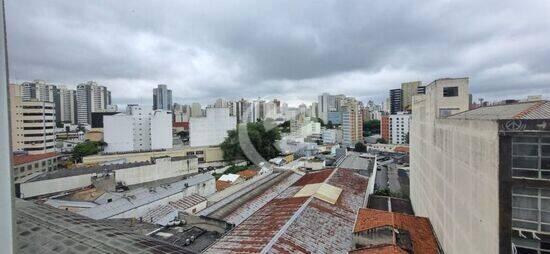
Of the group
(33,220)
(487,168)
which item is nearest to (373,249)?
(487,168)

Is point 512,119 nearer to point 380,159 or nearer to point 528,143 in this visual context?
point 528,143

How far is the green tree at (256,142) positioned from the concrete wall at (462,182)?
1206 centimetres

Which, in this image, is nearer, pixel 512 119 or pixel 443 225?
pixel 512 119

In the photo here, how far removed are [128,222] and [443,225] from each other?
19.6ft

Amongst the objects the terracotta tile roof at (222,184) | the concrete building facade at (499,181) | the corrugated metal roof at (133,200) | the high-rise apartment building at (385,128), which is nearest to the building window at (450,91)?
the concrete building facade at (499,181)

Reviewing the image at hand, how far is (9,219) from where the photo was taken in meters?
Result: 0.50

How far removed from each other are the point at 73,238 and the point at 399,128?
26813mm

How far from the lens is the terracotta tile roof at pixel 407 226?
15.7ft

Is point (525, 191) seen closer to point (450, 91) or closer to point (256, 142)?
point (450, 91)

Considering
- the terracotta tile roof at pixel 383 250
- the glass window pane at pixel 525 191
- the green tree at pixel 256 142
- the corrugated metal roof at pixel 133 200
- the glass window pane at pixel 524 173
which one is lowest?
the corrugated metal roof at pixel 133 200

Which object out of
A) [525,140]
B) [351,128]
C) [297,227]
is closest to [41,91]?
[351,128]

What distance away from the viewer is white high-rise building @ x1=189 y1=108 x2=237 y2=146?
66.7ft

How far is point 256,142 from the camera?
17891 mm

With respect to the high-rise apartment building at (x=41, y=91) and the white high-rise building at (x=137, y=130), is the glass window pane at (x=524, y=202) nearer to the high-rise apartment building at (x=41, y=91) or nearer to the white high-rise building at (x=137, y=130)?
the white high-rise building at (x=137, y=130)
